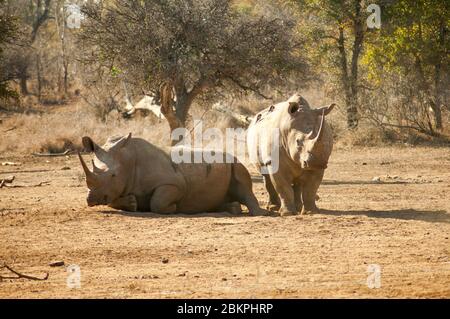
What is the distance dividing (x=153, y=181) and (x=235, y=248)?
2934mm

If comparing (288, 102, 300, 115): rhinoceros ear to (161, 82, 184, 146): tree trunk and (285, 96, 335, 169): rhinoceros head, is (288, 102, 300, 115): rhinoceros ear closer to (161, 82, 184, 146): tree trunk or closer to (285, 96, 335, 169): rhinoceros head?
(285, 96, 335, 169): rhinoceros head

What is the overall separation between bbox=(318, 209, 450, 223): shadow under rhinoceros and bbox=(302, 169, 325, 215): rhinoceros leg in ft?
0.64

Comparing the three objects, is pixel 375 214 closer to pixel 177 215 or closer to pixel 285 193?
pixel 285 193

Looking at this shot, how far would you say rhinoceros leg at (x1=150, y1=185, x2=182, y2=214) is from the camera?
486 inches

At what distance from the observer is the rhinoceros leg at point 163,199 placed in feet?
40.5

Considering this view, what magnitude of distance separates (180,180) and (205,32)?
6501mm

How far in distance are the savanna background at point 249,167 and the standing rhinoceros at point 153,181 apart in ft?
1.00

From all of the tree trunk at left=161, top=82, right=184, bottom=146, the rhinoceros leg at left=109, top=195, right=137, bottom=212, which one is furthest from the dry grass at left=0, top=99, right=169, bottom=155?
the rhinoceros leg at left=109, top=195, right=137, bottom=212

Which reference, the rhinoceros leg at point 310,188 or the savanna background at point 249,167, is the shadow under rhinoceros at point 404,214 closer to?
the savanna background at point 249,167

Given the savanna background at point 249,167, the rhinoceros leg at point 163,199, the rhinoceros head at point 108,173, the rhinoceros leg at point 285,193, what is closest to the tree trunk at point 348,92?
the savanna background at point 249,167

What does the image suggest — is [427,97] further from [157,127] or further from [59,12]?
[59,12]

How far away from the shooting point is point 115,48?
727 inches

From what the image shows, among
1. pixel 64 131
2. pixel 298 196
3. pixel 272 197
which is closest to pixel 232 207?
pixel 272 197
